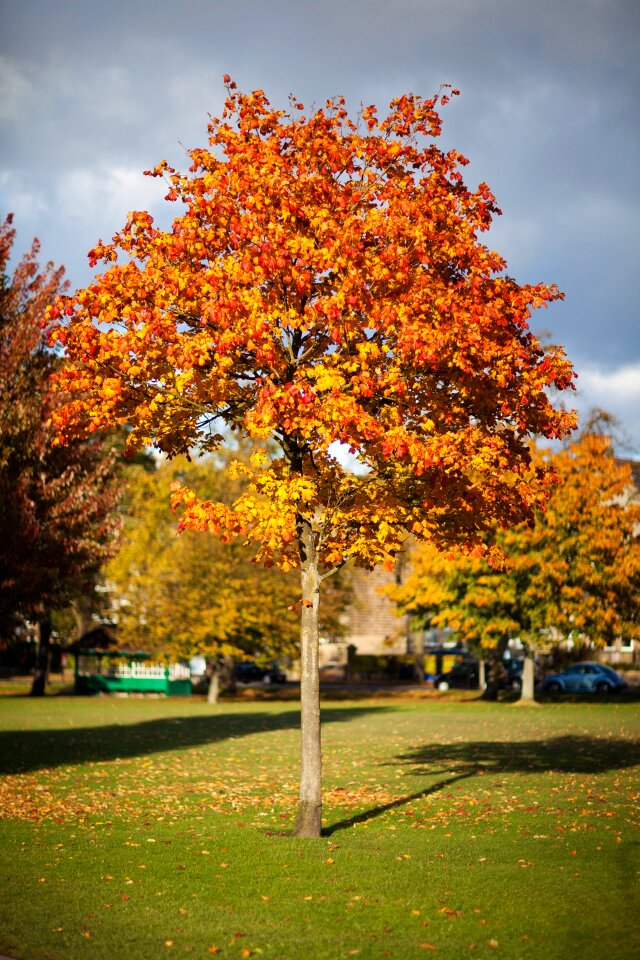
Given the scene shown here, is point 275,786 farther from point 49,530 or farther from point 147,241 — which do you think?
point 147,241

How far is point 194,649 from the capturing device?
42094 millimetres

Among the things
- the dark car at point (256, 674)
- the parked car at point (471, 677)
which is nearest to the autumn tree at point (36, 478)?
the parked car at point (471, 677)

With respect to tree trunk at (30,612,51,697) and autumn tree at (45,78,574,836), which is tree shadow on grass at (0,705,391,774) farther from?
tree trunk at (30,612,51,697)

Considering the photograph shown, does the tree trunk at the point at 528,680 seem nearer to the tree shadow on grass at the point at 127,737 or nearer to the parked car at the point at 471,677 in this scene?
the tree shadow on grass at the point at 127,737

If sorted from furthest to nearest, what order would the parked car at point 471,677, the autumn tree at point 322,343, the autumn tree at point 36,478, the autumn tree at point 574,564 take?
the parked car at point 471,677 < the autumn tree at point 574,564 < the autumn tree at point 36,478 < the autumn tree at point 322,343

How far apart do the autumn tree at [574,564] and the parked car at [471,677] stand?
14.7m

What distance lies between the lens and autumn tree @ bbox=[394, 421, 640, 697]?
3547 cm

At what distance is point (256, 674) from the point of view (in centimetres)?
6216

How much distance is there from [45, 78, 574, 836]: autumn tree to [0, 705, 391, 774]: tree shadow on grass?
9.30 metres

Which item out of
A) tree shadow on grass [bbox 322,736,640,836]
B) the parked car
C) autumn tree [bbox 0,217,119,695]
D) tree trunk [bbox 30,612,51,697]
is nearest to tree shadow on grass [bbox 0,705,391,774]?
autumn tree [bbox 0,217,119,695]

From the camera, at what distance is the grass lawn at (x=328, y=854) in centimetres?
745

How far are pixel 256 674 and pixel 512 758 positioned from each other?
43607mm

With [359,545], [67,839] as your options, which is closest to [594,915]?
[359,545]

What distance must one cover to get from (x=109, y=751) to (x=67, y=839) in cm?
1078
